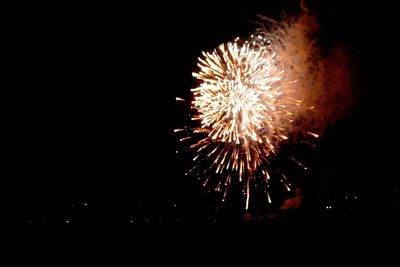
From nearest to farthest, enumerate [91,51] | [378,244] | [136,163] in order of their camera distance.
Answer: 1. [378,244]
2. [91,51]
3. [136,163]

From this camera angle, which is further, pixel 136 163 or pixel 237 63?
pixel 136 163

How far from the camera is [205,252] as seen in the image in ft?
18.2

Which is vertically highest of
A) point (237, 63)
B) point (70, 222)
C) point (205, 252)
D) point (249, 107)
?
point (237, 63)

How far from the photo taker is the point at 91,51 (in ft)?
31.5

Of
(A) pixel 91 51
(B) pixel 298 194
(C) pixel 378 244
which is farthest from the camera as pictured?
(A) pixel 91 51

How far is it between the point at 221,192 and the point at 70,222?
11.8ft

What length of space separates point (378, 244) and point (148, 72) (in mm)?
6676

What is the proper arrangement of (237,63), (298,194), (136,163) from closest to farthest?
(237,63) → (298,194) → (136,163)

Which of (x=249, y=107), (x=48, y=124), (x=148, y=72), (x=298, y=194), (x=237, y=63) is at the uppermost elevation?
(x=148, y=72)

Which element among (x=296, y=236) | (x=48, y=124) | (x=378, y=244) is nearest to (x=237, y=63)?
(x=296, y=236)

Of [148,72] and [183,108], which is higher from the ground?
[148,72]

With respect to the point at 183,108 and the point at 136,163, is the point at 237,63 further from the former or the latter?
the point at 136,163

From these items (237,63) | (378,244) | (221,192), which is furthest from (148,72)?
(378,244)

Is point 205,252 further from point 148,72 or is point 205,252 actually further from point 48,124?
point 48,124
